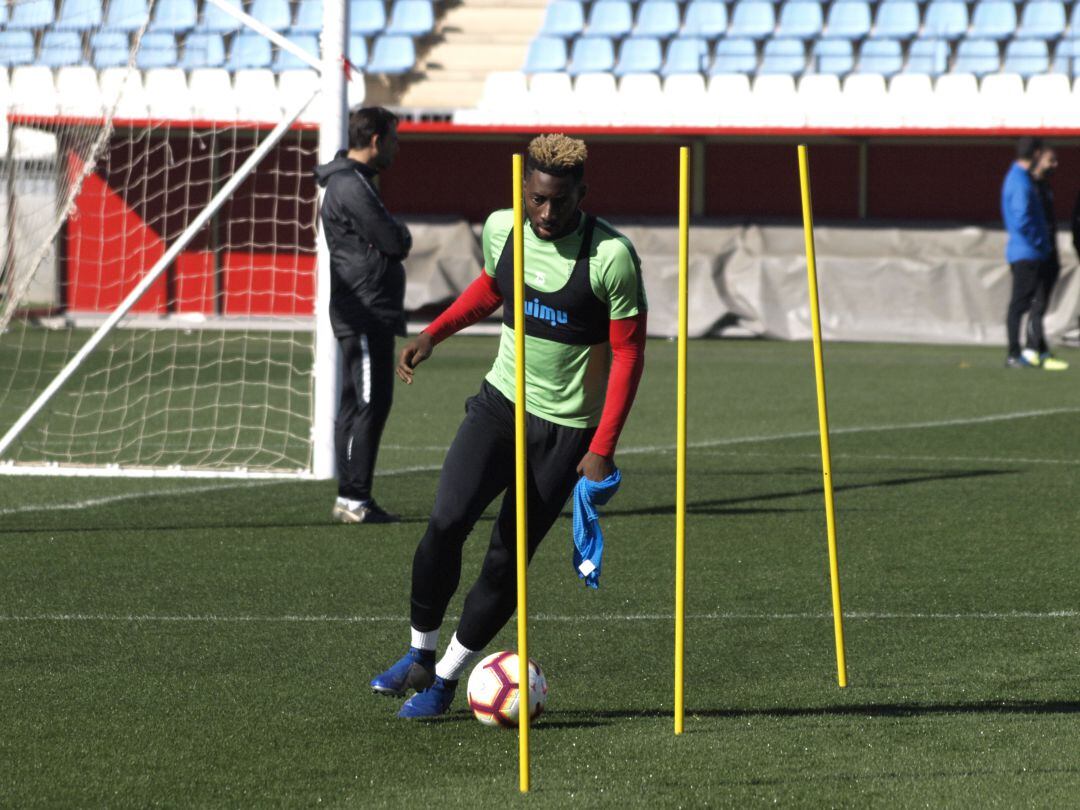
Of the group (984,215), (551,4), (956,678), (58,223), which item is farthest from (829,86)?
(956,678)

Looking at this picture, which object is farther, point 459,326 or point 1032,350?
point 1032,350

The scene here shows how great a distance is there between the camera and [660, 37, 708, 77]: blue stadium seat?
82.0 feet

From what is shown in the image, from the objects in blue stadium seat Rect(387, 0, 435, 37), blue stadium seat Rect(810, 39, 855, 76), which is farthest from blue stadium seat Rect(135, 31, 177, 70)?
blue stadium seat Rect(810, 39, 855, 76)

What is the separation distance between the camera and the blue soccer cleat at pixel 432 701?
5.41 m

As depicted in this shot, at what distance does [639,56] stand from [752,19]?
161 cm

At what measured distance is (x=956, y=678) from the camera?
5906 mm

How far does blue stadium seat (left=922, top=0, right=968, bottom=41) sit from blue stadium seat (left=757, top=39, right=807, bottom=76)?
5.57ft

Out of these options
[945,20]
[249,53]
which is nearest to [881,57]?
[945,20]

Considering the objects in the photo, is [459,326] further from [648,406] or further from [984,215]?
[984,215]

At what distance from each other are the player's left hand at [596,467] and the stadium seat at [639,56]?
20.6 meters

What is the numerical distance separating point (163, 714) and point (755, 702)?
176cm

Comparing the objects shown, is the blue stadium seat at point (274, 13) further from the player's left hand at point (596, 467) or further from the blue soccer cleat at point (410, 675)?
the player's left hand at point (596, 467)

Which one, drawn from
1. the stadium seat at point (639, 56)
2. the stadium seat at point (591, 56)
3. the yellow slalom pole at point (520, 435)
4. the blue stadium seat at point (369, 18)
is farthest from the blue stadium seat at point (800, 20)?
the yellow slalom pole at point (520, 435)

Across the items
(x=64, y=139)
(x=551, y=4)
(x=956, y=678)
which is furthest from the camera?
(x=551, y=4)
